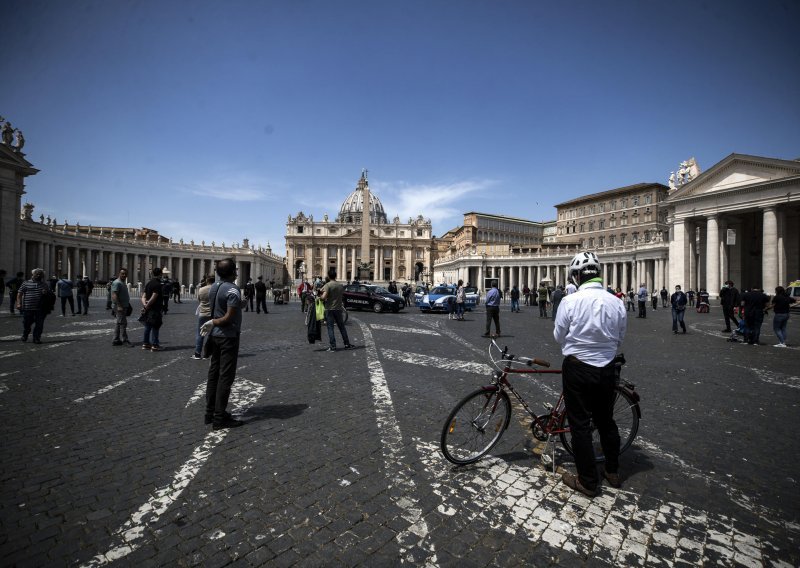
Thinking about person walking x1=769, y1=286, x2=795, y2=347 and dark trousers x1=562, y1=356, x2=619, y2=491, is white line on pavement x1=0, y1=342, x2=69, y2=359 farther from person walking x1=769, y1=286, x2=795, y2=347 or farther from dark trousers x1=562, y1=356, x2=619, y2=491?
person walking x1=769, y1=286, x2=795, y2=347

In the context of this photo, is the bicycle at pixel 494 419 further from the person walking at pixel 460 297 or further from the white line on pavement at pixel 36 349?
the person walking at pixel 460 297

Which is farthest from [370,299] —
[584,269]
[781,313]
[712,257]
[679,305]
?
[712,257]

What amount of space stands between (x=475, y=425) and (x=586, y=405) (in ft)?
3.47

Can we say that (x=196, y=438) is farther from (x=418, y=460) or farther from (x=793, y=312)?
(x=793, y=312)

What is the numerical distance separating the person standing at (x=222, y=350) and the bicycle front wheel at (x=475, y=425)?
2.74 meters

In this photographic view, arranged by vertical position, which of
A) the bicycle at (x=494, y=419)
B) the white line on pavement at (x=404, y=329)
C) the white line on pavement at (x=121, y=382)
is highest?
the bicycle at (x=494, y=419)

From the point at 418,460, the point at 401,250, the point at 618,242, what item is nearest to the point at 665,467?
the point at 418,460

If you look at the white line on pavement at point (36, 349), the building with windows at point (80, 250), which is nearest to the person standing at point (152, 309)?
the white line on pavement at point (36, 349)

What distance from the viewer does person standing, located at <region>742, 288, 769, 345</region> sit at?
11.8 metres

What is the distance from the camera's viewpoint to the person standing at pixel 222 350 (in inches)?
190

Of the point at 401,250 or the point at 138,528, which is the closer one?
the point at 138,528

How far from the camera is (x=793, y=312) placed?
24469 millimetres

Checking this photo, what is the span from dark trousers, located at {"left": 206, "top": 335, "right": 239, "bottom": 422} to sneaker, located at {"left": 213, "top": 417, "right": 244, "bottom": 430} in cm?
4

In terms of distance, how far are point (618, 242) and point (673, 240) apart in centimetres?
2803
